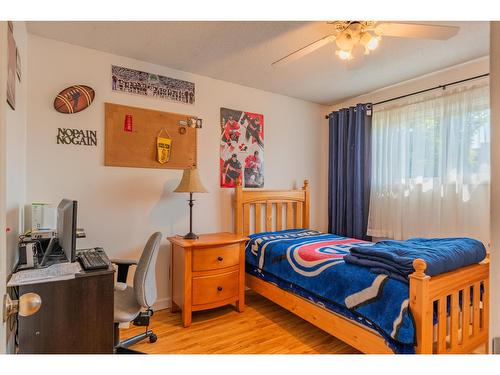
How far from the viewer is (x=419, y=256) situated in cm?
164

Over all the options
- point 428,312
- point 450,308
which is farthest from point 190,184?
point 450,308

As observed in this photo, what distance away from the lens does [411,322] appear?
1479mm

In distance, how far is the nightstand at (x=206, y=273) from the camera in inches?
91.8

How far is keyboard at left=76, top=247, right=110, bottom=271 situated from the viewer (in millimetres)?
1533

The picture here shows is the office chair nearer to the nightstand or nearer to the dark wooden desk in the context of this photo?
the dark wooden desk

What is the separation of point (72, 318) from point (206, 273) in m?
1.14

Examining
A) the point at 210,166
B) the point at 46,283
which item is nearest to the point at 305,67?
the point at 210,166

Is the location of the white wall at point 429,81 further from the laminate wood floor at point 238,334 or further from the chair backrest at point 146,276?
the chair backrest at point 146,276

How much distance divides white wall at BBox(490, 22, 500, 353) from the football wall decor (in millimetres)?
2527

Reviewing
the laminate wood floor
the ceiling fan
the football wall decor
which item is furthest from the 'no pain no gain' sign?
the ceiling fan

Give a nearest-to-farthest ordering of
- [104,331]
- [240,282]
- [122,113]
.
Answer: [104,331]
[122,113]
[240,282]

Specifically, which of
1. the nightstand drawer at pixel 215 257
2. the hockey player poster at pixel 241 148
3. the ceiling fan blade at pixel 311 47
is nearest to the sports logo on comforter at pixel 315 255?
the nightstand drawer at pixel 215 257

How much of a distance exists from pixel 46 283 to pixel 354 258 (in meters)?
1.79
